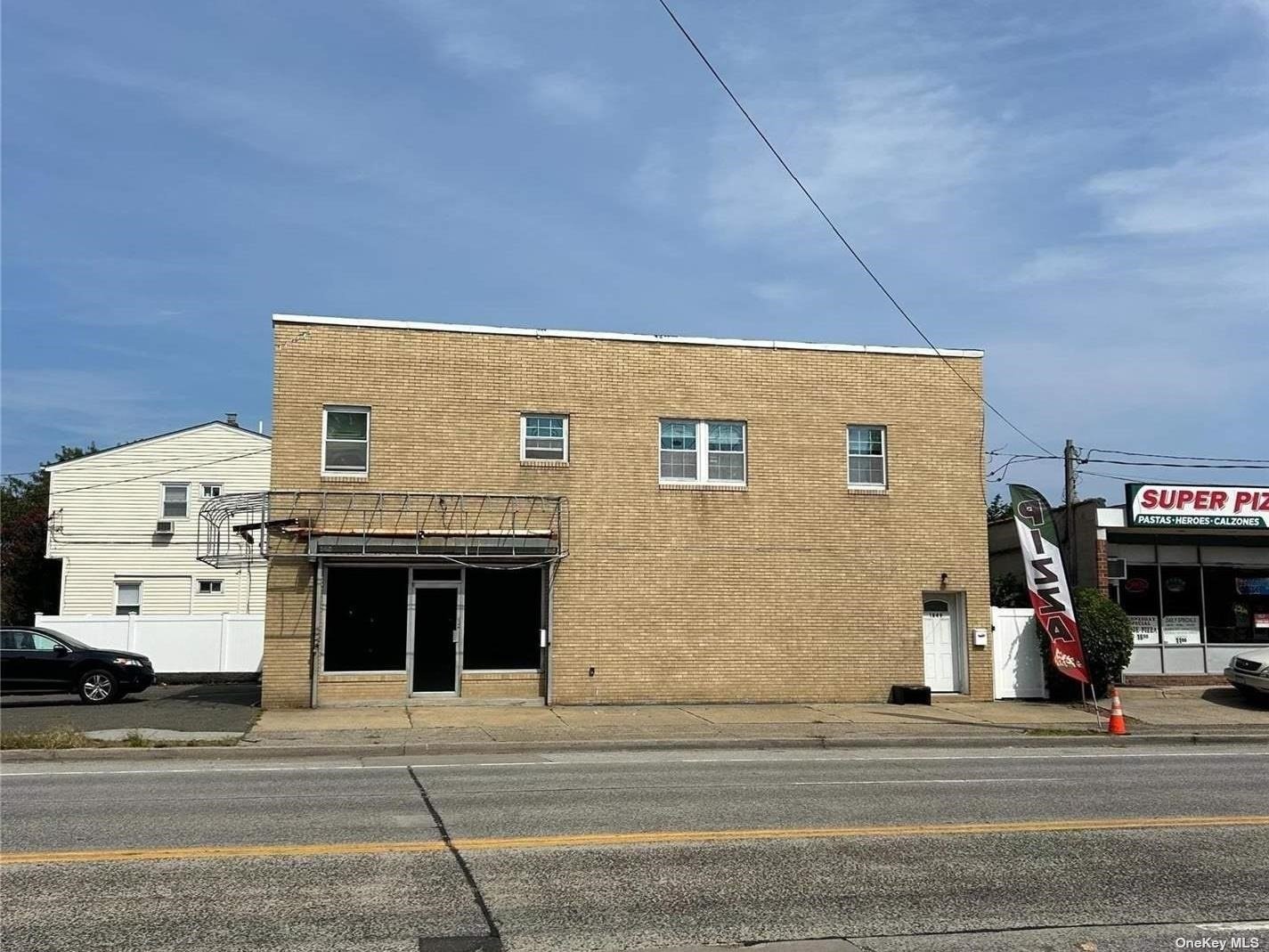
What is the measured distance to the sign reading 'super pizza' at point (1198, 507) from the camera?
76.7 feet

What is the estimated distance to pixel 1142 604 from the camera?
24.5m

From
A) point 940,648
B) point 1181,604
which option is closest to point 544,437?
point 940,648

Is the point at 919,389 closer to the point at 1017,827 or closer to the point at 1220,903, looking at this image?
the point at 1017,827

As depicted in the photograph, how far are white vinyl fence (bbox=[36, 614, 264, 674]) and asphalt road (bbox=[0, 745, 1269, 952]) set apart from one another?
565 inches

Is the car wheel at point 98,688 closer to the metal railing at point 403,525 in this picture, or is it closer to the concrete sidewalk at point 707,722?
the metal railing at point 403,525

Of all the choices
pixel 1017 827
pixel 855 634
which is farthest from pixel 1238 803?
pixel 855 634

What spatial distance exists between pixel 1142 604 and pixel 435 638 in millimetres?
15333

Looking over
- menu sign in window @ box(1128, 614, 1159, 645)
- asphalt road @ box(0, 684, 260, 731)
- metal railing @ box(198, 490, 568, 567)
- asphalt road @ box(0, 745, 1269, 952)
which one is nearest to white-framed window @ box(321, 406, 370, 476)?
metal railing @ box(198, 490, 568, 567)

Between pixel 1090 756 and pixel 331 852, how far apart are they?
10.8 meters

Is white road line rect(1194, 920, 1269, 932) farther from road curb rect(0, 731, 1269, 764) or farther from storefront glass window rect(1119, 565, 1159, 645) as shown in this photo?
storefront glass window rect(1119, 565, 1159, 645)

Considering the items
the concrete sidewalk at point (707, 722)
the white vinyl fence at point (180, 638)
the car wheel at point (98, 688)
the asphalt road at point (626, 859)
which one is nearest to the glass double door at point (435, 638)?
the concrete sidewalk at point (707, 722)

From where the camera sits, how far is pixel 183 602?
118 feet

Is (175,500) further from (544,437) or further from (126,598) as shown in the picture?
(544,437)

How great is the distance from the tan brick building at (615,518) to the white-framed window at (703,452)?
0.04 meters
